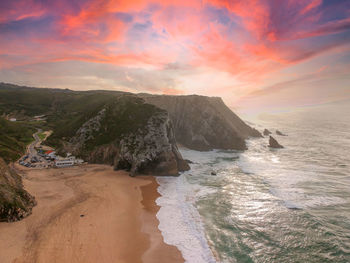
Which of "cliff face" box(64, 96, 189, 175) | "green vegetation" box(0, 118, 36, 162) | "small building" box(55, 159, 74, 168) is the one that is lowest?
"small building" box(55, 159, 74, 168)

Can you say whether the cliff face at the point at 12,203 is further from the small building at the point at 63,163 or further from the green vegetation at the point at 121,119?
the green vegetation at the point at 121,119

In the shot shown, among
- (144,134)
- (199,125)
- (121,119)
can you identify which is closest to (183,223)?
(144,134)

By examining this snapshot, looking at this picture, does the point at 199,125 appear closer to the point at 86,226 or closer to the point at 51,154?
the point at 51,154

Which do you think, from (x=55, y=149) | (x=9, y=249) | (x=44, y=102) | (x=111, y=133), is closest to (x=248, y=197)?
(x=9, y=249)

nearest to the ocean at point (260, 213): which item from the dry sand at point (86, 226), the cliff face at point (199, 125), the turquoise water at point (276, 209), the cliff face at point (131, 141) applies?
the turquoise water at point (276, 209)

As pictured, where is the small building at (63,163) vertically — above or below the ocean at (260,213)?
below

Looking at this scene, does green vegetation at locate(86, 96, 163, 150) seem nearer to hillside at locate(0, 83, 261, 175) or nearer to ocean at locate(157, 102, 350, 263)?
hillside at locate(0, 83, 261, 175)

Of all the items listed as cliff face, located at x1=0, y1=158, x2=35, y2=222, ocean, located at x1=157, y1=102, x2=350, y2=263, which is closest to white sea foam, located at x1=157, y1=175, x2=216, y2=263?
ocean, located at x1=157, y1=102, x2=350, y2=263
